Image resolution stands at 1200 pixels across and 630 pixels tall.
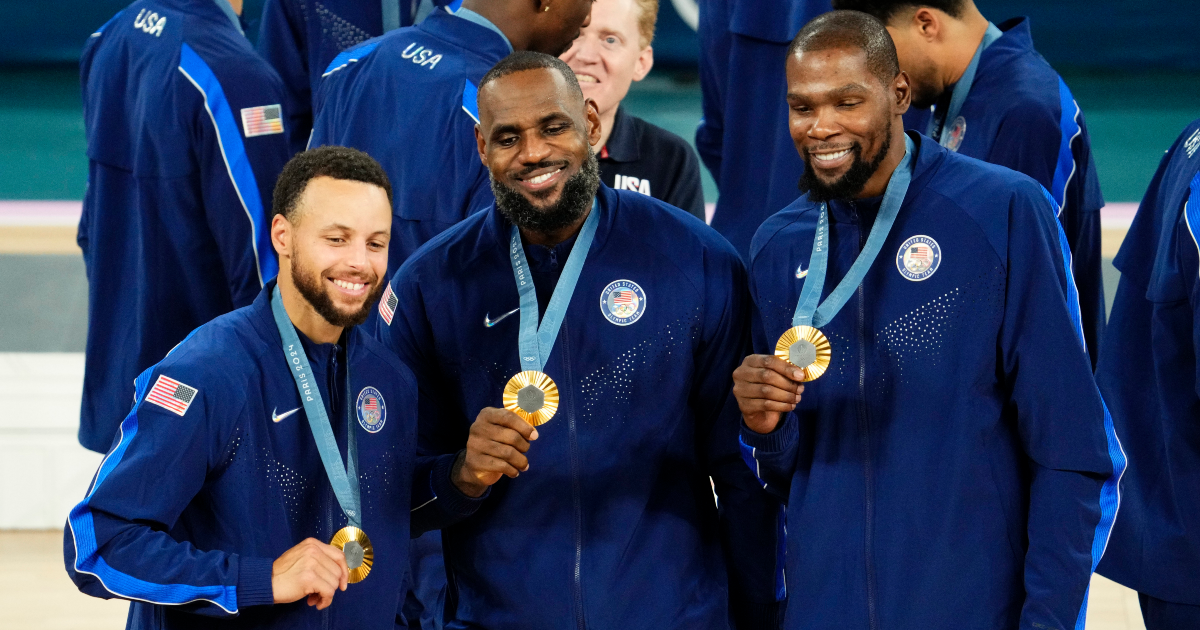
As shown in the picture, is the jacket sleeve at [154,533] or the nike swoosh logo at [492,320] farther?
the nike swoosh logo at [492,320]

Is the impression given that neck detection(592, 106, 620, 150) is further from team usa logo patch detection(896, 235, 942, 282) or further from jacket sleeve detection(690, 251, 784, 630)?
team usa logo patch detection(896, 235, 942, 282)

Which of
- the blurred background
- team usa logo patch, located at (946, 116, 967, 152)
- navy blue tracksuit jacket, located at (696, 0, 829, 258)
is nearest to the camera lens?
team usa logo patch, located at (946, 116, 967, 152)

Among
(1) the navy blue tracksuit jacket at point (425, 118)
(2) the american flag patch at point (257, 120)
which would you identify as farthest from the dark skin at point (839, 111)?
(2) the american flag patch at point (257, 120)

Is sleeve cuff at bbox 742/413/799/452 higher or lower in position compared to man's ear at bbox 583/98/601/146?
lower

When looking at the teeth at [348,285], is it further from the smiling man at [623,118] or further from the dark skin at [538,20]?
the smiling man at [623,118]

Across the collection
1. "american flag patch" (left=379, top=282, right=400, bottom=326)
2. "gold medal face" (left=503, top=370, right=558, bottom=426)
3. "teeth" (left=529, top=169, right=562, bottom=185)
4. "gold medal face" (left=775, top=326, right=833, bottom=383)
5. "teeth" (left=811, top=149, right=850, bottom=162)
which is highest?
"teeth" (left=811, top=149, right=850, bottom=162)

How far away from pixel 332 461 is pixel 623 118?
2.25 meters

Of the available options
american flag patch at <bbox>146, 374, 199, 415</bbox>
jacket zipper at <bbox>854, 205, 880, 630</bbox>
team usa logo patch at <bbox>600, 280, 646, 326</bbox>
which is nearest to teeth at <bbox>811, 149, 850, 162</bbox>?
jacket zipper at <bbox>854, 205, 880, 630</bbox>

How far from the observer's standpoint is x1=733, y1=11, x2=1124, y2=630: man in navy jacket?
2115mm

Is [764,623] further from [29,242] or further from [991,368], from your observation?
[29,242]

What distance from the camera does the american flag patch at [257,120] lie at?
141 inches

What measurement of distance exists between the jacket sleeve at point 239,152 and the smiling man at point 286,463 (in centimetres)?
128

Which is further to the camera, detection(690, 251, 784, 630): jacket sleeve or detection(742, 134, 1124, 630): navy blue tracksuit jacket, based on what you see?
detection(690, 251, 784, 630): jacket sleeve

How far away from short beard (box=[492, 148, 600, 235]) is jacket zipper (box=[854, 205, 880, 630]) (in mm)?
509
